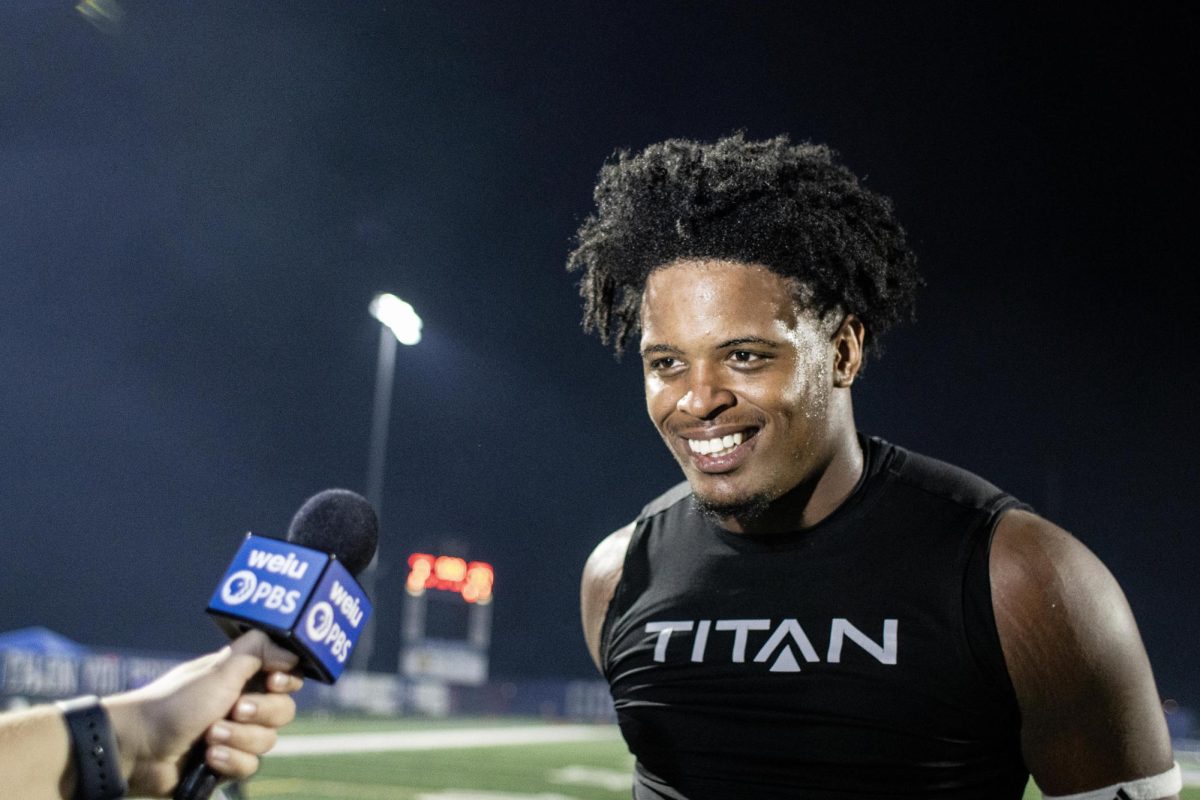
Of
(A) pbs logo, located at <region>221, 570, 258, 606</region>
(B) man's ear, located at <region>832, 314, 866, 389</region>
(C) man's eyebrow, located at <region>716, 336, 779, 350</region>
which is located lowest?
(A) pbs logo, located at <region>221, 570, 258, 606</region>

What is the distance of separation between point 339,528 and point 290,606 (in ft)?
0.91

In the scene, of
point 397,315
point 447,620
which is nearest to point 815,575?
point 397,315

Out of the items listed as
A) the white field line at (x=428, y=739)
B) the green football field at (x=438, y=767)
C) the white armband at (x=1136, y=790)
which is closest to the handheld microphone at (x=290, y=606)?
the white armband at (x=1136, y=790)

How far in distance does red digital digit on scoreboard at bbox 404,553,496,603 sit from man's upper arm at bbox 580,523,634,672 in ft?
89.0

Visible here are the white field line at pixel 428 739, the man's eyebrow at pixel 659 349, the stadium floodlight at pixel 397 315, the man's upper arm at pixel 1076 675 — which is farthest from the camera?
the stadium floodlight at pixel 397 315

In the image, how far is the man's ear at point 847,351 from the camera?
111 inches

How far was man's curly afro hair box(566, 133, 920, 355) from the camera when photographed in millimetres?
2803

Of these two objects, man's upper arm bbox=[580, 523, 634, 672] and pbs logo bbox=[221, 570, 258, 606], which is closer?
pbs logo bbox=[221, 570, 258, 606]

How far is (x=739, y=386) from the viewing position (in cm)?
260

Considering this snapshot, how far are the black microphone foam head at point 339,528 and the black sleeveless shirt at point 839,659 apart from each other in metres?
0.95

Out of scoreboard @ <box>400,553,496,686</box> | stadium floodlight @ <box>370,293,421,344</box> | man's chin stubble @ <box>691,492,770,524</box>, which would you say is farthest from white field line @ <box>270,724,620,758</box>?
man's chin stubble @ <box>691,492,770,524</box>

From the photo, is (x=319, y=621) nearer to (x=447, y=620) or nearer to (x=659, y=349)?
(x=659, y=349)

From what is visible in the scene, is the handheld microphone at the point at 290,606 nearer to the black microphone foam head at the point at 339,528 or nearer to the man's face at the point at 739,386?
the black microphone foam head at the point at 339,528

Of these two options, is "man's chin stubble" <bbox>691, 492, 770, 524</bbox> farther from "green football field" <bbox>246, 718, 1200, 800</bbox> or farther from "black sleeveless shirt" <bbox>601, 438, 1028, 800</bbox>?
"green football field" <bbox>246, 718, 1200, 800</bbox>
